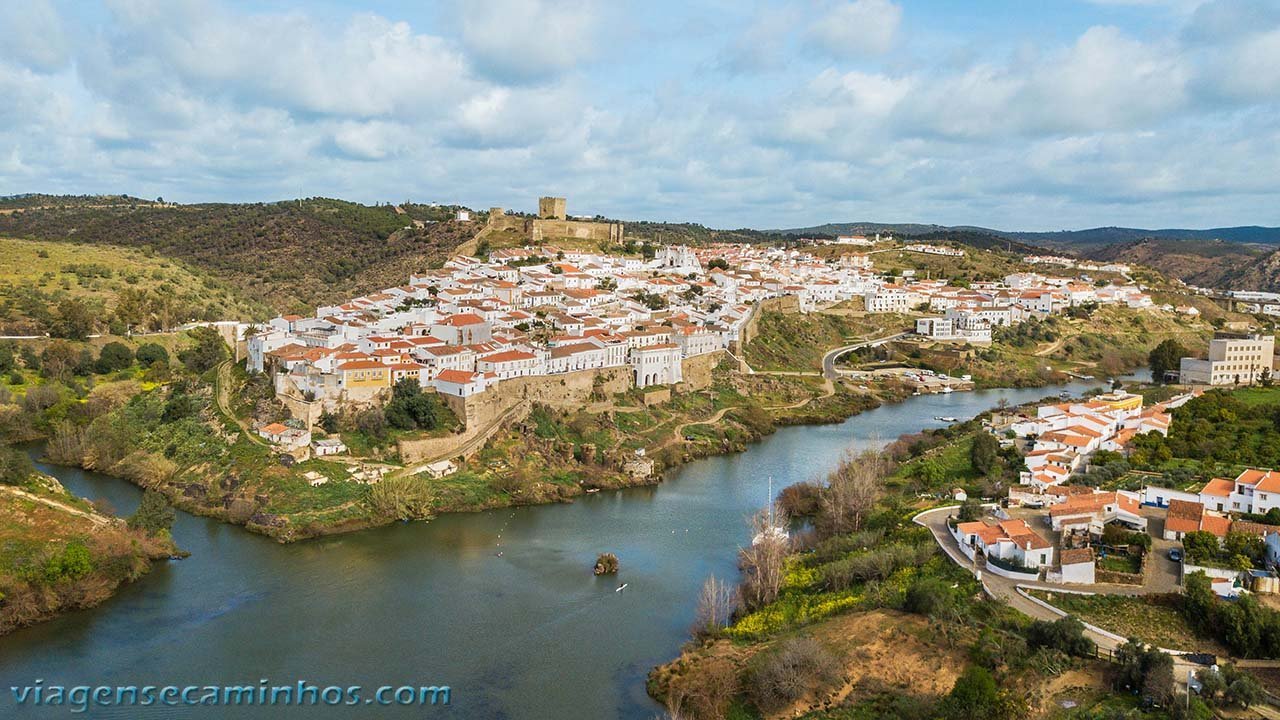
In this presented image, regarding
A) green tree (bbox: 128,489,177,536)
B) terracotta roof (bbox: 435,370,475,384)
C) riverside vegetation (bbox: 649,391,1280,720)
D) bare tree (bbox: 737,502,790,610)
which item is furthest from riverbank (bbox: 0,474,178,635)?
bare tree (bbox: 737,502,790,610)

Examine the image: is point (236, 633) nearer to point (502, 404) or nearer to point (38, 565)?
point (38, 565)

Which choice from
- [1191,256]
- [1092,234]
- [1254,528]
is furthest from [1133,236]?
[1254,528]

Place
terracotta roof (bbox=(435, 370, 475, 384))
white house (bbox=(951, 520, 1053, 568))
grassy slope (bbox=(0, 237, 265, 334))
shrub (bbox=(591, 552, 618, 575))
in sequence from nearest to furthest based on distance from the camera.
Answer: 1. white house (bbox=(951, 520, 1053, 568))
2. shrub (bbox=(591, 552, 618, 575))
3. terracotta roof (bbox=(435, 370, 475, 384))
4. grassy slope (bbox=(0, 237, 265, 334))

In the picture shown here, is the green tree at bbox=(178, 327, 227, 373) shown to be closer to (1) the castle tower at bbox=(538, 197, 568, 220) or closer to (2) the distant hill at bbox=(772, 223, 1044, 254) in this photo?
(1) the castle tower at bbox=(538, 197, 568, 220)

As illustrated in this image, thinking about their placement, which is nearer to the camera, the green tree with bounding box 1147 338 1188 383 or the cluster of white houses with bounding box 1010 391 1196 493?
the cluster of white houses with bounding box 1010 391 1196 493

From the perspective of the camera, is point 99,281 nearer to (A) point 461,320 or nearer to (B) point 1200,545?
(A) point 461,320

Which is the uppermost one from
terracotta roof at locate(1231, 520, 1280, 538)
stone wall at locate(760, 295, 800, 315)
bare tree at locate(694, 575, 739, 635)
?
stone wall at locate(760, 295, 800, 315)

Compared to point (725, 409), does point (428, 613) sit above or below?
below
